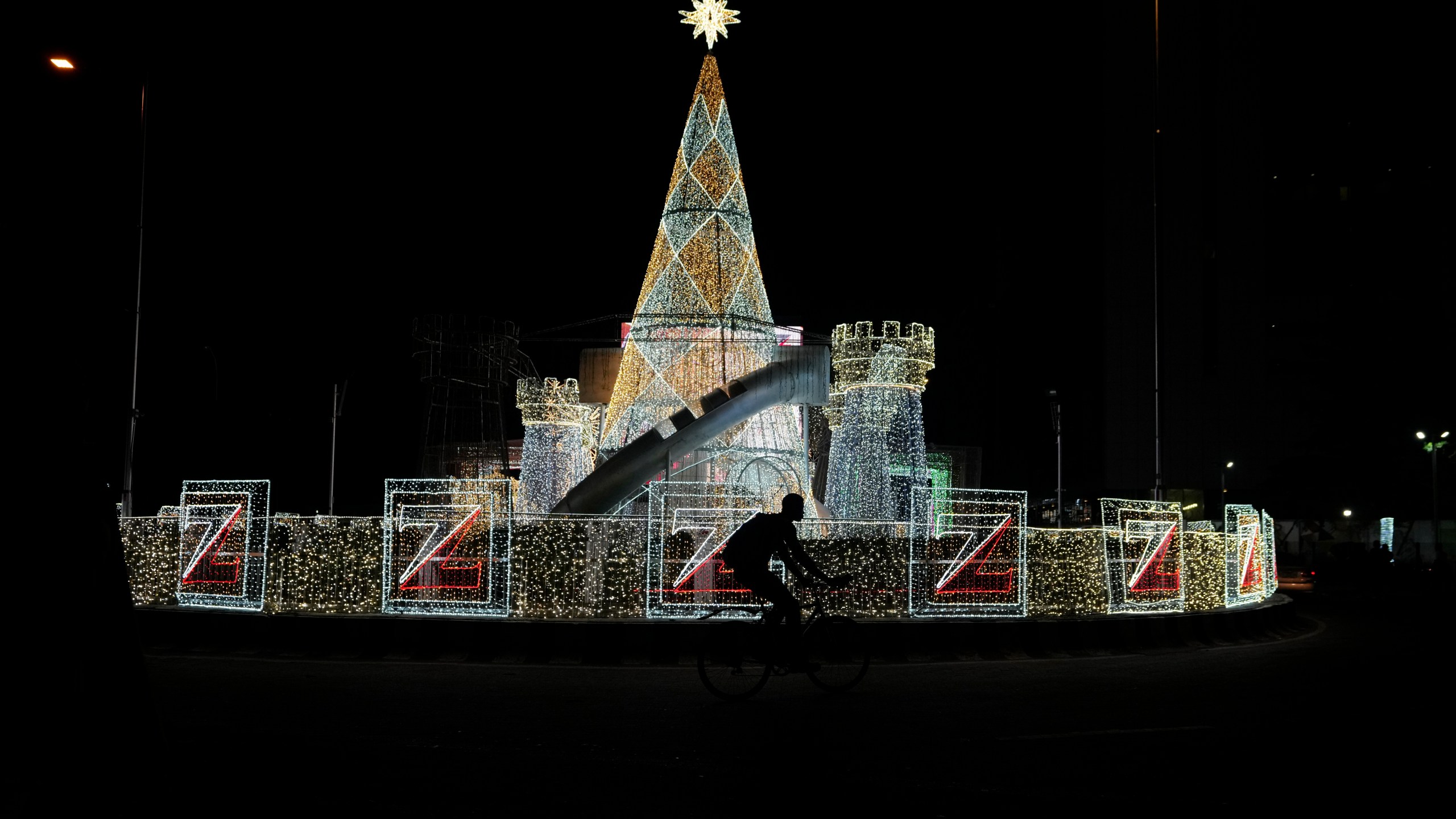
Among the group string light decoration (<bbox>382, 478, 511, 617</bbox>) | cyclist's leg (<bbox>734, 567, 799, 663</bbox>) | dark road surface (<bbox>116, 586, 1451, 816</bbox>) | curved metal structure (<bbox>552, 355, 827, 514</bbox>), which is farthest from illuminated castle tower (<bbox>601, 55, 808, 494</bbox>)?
cyclist's leg (<bbox>734, 567, 799, 663</bbox>)

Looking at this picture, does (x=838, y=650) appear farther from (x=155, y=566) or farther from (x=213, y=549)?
(x=155, y=566)

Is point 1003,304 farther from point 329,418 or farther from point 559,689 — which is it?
point 559,689

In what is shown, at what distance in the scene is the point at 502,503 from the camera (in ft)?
64.4

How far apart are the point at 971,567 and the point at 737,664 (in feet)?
20.8

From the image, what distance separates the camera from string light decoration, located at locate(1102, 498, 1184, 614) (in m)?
18.0

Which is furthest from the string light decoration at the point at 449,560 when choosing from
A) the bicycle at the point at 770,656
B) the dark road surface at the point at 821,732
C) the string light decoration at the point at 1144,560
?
the string light decoration at the point at 1144,560

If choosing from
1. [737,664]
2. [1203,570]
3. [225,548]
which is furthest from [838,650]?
[1203,570]

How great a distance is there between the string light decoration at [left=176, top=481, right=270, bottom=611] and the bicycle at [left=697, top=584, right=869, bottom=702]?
7609 mm

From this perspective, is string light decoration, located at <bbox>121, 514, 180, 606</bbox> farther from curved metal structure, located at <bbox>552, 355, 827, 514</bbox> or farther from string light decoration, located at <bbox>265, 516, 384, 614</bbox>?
curved metal structure, located at <bbox>552, 355, 827, 514</bbox>

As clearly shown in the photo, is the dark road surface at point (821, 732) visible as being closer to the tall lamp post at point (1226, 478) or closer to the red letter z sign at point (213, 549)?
the red letter z sign at point (213, 549)

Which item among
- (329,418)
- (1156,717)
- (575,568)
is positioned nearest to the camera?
(1156,717)

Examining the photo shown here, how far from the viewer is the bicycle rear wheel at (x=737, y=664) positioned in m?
10.8

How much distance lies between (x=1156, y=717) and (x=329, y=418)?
44.5m

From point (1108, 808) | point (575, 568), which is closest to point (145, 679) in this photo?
point (1108, 808)
